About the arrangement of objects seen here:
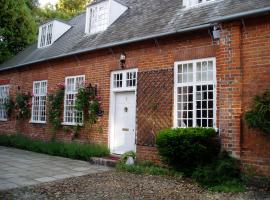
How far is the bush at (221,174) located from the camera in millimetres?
6909

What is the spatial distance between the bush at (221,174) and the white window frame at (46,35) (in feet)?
40.5

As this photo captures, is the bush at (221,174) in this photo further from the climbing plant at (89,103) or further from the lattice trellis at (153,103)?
the climbing plant at (89,103)

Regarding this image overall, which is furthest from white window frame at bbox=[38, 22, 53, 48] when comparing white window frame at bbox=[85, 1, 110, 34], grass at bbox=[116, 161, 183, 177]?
grass at bbox=[116, 161, 183, 177]

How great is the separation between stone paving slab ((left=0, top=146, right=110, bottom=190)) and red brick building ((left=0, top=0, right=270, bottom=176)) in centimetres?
154

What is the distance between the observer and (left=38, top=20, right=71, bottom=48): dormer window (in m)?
16.7

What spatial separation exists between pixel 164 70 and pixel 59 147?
548cm

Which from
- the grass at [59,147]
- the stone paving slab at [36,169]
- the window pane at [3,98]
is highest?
the window pane at [3,98]

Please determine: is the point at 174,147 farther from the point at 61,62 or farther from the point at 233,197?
the point at 61,62

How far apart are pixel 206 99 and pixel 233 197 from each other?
113 inches

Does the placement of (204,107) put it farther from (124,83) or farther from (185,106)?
(124,83)

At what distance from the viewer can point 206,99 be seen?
822 cm

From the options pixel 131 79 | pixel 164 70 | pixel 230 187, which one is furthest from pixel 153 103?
pixel 230 187

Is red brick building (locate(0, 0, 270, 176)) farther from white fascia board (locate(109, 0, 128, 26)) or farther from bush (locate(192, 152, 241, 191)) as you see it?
bush (locate(192, 152, 241, 191))

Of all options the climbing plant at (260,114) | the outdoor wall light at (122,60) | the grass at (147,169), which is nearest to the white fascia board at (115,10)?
the outdoor wall light at (122,60)
